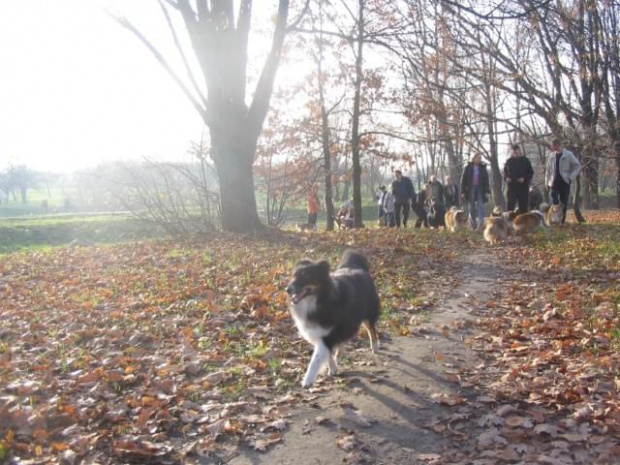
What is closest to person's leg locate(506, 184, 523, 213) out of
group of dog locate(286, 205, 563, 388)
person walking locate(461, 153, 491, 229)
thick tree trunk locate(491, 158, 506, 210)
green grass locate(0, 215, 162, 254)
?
person walking locate(461, 153, 491, 229)

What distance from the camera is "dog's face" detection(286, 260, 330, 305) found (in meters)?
4.81

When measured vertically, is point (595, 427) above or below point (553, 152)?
below

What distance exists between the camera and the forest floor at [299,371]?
391cm

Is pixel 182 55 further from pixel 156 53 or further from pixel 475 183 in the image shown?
pixel 475 183

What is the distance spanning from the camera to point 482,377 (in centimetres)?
507

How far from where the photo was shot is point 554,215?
15.3m

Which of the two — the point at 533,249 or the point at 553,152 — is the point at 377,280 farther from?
the point at 553,152

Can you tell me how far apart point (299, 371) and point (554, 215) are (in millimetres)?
12281

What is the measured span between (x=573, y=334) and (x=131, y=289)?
267 inches

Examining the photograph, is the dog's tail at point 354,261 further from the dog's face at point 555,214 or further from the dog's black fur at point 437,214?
the dog's black fur at point 437,214

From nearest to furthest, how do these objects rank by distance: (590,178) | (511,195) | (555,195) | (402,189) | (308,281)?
(308,281) → (555,195) → (511,195) → (402,189) → (590,178)

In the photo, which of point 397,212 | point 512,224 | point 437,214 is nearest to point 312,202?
point 397,212

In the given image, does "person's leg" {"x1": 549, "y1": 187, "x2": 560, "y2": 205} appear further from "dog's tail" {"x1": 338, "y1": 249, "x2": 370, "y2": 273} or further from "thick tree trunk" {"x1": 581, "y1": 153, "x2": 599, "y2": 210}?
"dog's tail" {"x1": 338, "y1": 249, "x2": 370, "y2": 273}

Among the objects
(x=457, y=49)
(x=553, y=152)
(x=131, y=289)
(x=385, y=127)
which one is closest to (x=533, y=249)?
(x=553, y=152)
